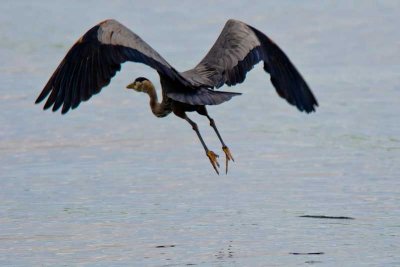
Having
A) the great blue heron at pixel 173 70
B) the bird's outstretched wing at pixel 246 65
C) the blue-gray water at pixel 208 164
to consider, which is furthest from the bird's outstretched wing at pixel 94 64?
the blue-gray water at pixel 208 164

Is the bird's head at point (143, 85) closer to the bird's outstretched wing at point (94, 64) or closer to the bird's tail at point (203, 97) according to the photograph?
the bird's tail at point (203, 97)

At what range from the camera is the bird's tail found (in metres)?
9.74

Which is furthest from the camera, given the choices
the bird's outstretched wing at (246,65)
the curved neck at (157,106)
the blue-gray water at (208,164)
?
the curved neck at (157,106)

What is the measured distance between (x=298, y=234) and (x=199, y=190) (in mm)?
1786

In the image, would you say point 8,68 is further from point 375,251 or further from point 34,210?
point 375,251

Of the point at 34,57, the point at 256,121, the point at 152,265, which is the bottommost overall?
the point at 152,265

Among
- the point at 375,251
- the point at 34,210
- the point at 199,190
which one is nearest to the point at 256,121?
the point at 199,190

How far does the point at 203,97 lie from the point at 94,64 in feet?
2.79

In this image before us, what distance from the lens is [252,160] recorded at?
13.0 m

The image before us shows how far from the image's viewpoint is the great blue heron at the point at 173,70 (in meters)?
9.65

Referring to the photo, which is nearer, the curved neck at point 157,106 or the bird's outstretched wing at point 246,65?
the bird's outstretched wing at point 246,65

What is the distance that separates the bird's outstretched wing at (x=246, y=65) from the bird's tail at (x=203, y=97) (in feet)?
0.60

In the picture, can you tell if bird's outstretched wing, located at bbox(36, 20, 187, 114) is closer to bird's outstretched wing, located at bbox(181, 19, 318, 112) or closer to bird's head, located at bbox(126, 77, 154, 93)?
bird's outstretched wing, located at bbox(181, 19, 318, 112)

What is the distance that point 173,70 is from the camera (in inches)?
392
